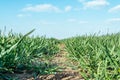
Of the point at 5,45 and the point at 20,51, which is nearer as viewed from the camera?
the point at 5,45

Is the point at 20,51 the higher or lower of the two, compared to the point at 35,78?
higher

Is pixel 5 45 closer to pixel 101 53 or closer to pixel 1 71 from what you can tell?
pixel 1 71

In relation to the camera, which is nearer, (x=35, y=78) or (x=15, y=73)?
(x=35, y=78)

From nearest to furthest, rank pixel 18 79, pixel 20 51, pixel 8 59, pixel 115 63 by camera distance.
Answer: pixel 115 63
pixel 18 79
pixel 8 59
pixel 20 51

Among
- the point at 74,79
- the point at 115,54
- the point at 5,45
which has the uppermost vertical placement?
the point at 5,45

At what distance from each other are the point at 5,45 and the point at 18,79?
0.50m

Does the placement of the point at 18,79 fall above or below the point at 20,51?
below

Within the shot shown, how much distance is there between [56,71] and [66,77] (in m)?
0.27

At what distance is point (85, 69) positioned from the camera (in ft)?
10.2

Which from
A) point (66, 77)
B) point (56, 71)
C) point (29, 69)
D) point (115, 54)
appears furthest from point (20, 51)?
point (115, 54)

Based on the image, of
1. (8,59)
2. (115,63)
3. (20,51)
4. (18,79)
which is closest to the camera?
(115,63)

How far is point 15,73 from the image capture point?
3154 millimetres

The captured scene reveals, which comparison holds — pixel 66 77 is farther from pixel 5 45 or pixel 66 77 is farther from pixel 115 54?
pixel 5 45

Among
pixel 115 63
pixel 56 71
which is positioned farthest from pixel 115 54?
pixel 56 71
